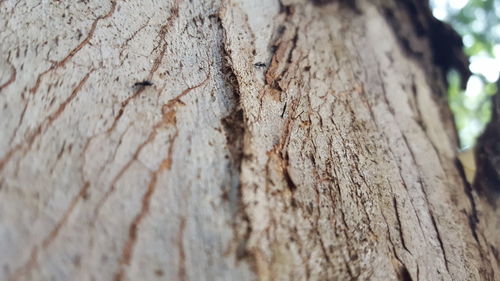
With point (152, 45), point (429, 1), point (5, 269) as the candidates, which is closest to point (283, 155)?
point (152, 45)

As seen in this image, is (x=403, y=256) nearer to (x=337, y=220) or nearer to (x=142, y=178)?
(x=337, y=220)

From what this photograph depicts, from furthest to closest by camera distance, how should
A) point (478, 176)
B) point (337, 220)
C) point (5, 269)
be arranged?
point (478, 176), point (337, 220), point (5, 269)

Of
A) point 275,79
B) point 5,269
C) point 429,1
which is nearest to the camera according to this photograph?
point 5,269

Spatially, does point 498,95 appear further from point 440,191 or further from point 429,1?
point 440,191

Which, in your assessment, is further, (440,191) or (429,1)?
(429,1)

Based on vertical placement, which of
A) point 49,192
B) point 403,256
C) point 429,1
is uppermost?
point 429,1

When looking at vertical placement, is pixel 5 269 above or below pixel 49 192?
below

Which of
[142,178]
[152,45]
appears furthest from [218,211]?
[152,45]
